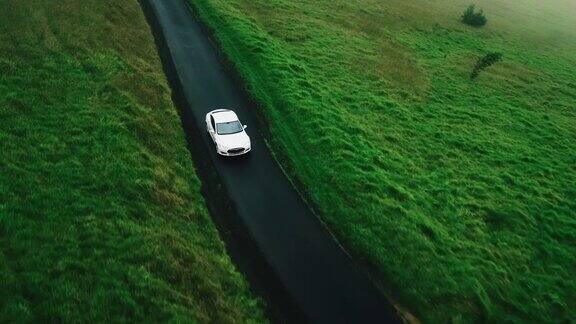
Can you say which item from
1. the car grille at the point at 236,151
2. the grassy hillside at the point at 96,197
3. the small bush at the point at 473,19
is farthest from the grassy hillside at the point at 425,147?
the small bush at the point at 473,19

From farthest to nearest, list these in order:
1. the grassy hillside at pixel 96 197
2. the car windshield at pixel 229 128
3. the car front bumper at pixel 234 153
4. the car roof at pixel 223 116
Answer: the car roof at pixel 223 116
the car windshield at pixel 229 128
the car front bumper at pixel 234 153
the grassy hillside at pixel 96 197

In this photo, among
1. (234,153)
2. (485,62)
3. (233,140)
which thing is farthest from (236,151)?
(485,62)

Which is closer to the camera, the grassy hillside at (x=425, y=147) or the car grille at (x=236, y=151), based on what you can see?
the grassy hillside at (x=425, y=147)

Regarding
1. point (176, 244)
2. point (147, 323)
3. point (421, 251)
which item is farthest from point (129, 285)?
point (421, 251)

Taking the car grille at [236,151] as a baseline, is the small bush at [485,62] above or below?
above

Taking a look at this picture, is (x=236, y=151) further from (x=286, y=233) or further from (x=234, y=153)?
(x=286, y=233)

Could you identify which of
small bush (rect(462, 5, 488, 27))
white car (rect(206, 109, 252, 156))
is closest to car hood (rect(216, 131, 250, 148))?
white car (rect(206, 109, 252, 156))

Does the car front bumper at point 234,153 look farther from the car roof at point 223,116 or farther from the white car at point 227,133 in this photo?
the car roof at point 223,116

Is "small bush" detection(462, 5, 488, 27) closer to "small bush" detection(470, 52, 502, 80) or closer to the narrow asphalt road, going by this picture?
"small bush" detection(470, 52, 502, 80)
